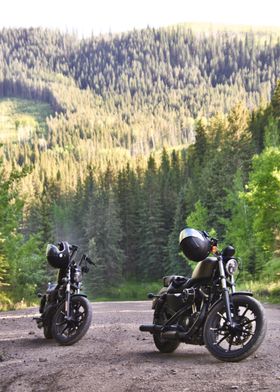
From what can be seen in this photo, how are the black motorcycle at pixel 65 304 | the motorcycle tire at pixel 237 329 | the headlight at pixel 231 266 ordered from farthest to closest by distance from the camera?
1. the black motorcycle at pixel 65 304
2. the headlight at pixel 231 266
3. the motorcycle tire at pixel 237 329

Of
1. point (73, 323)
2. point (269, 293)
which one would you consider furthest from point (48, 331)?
point (269, 293)

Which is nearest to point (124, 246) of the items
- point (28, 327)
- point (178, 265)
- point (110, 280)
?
point (110, 280)

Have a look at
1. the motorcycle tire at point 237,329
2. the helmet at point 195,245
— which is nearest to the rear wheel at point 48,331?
the helmet at point 195,245

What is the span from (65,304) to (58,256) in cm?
84

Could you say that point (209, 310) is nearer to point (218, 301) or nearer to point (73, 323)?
point (218, 301)

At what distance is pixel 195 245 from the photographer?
7.05 m

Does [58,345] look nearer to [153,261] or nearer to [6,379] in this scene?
[6,379]

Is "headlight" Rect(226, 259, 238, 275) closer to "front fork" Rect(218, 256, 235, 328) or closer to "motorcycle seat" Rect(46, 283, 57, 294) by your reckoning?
"front fork" Rect(218, 256, 235, 328)

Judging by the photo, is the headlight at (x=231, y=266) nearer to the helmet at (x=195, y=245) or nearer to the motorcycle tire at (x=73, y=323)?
the helmet at (x=195, y=245)

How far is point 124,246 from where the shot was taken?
8131 centimetres

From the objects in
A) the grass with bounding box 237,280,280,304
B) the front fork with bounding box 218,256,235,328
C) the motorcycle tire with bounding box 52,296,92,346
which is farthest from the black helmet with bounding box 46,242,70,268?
the grass with bounding box 237,280,280,304

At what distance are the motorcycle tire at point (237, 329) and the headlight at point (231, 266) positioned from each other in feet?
1.17

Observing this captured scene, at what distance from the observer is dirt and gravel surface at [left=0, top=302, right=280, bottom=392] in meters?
5.43

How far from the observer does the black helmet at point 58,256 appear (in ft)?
31.1
